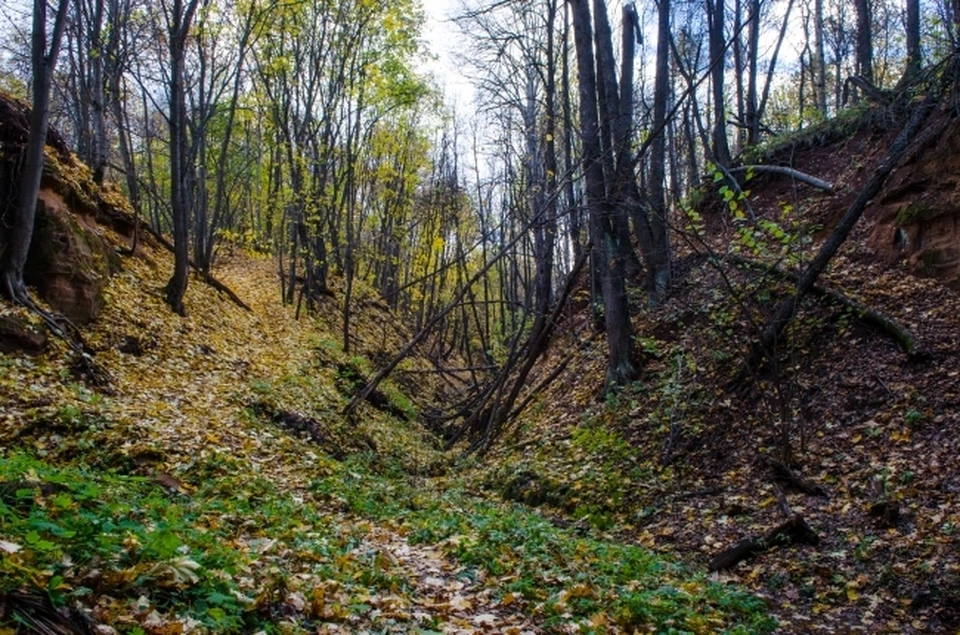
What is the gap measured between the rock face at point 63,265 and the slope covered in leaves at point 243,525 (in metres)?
0.55

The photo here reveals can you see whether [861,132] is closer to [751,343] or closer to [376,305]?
[751,343]

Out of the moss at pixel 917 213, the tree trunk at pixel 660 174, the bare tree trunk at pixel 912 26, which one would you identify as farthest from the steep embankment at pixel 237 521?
the bare tree trunk at pixel 912 26

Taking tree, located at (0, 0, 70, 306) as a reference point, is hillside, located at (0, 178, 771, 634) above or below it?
below

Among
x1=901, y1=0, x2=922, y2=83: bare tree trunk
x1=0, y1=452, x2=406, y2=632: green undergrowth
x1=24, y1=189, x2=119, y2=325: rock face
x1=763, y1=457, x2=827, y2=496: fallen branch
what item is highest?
x1=901, y1=0, x2=922, y2=83: bare tree trunk

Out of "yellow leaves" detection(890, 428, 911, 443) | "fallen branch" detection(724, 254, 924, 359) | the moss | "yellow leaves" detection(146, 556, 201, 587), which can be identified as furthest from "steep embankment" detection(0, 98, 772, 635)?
the moss

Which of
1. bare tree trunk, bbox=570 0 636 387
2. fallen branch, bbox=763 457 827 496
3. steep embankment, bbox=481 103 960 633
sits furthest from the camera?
bare tree trunk, bbox=570 0 636 387

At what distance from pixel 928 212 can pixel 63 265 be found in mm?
13136

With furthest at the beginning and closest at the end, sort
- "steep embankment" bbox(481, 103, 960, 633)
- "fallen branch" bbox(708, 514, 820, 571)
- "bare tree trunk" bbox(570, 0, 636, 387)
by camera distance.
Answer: "bare tree trunk" bbox(570, 0, 636, 387) < "fallen branch" bbox(708, 514, 820, 571) < "steep embankment" bbox(481, 103, 960, 633)

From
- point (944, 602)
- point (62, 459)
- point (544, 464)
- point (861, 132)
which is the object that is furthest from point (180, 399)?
point (861, 132)

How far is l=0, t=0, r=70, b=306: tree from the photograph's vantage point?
8758mm

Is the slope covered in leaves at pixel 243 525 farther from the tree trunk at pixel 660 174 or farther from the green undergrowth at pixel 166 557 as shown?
the tree trunk at pixel 660 174

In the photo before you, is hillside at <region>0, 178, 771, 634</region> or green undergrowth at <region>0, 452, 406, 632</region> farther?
hillside at <region>0, 178, 771, 634</region>

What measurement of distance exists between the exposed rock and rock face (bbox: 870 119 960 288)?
12.4 meters

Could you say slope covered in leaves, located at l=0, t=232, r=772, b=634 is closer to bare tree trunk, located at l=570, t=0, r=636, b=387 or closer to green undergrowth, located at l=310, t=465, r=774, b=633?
green undergrowth, located at l=310, t=465, r=774, b=633
